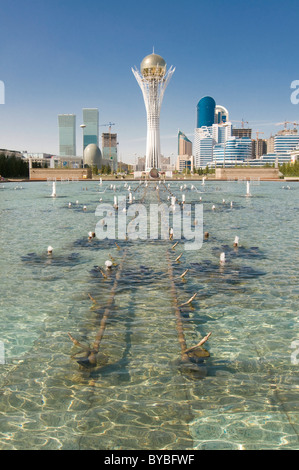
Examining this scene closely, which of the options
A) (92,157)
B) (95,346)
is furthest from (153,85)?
(95,346)

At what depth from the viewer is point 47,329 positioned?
897 centimetres

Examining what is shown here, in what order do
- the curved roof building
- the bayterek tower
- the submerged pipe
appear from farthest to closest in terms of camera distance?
the curved roof building, the bayterek tower, the submerged pipe

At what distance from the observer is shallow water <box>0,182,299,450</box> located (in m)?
5.55

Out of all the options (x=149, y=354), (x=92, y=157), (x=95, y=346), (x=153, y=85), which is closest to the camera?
(x=149, y=354)

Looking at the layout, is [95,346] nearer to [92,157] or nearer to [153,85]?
[153,85]

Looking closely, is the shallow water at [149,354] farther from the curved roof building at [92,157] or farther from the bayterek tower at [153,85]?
the curved roof building at [92,157]

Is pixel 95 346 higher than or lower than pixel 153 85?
lower

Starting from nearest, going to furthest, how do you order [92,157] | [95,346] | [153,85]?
[95,346] → [153,85] → [92,157]

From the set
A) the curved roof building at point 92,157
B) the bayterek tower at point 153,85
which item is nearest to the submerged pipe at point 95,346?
the bayterek tower at point 153,85

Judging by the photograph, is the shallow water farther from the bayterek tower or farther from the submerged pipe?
the bayterek tower

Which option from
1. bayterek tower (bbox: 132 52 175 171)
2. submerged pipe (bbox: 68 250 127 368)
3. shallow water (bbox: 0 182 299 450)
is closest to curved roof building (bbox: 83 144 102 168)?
bayterek tower (bbox: 132 52 175 171)

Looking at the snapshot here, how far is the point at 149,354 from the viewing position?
777cm

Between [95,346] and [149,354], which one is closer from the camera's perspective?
[149,354]

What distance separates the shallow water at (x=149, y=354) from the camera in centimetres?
555
